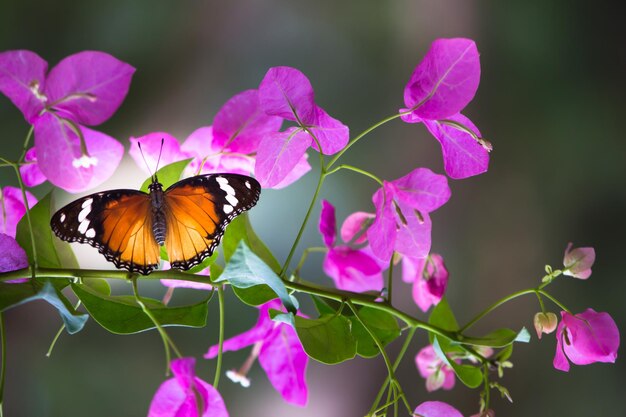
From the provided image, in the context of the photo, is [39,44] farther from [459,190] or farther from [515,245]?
[515,245]

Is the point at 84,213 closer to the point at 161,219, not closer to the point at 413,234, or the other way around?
the point at 161,219

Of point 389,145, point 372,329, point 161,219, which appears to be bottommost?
point 389,145

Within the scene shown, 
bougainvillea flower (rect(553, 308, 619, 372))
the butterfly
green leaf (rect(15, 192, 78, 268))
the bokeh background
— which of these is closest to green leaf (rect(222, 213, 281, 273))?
the butterfly

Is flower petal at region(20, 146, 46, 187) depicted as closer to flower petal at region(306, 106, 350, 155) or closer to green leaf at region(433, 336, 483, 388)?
flower petal at region(306, 106, 350, 155)

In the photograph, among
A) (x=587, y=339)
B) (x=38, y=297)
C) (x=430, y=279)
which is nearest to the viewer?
(x=38, y=297)

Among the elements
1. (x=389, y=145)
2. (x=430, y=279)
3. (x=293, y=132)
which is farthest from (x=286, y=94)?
(x=389, y=145)
